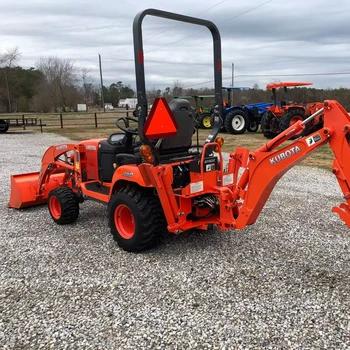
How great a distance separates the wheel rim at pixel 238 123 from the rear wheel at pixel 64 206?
544 inches

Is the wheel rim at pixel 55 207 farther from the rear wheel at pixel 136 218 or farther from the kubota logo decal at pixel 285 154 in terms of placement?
the kubota logo decal at pixel 285 154

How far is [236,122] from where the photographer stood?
1855 cm

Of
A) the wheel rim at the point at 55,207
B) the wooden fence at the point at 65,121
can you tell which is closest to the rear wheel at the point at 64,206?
the wheel rim at the point at 55,207

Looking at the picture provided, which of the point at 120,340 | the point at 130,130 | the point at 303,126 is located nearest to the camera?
the point at 120,340

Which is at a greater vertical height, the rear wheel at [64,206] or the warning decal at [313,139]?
the warning decal at [313,139]

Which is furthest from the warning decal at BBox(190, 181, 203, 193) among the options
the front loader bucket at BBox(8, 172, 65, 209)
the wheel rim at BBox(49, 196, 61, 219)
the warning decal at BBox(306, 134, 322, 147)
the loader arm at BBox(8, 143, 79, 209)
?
the front loader bucket at BBox(8, 172, 65, 209)

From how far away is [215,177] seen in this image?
15.0 ft

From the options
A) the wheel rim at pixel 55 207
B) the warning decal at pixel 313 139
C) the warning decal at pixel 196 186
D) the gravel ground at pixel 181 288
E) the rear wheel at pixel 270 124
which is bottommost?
the gravel ground at pixel 181 288

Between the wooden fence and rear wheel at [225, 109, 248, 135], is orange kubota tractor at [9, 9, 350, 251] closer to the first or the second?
rear wheel at [225, 109, 248, 135]

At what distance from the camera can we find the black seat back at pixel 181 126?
4.51 meters

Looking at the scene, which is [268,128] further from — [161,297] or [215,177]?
[161,297]

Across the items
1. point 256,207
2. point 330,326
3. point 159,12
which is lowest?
point 330,326

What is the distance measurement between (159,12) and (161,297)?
2.81 m

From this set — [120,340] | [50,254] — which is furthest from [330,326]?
[50,254]
